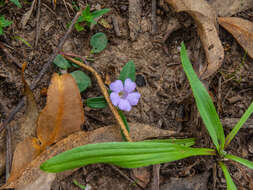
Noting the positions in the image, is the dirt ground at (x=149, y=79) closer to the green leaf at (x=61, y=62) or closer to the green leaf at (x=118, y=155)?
the green leaf at (x=61, y=62)

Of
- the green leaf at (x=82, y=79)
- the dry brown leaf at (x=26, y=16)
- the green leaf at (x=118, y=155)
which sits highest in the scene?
the dry brown leaf at (x=26, y=16)

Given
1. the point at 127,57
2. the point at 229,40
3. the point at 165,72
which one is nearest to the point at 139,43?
the point at 127,57

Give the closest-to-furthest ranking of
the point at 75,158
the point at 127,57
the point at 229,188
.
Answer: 1. the point at 75,158
2. the point at 229,188
3. the point at 127,57

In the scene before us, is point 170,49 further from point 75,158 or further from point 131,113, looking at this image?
point 75,158

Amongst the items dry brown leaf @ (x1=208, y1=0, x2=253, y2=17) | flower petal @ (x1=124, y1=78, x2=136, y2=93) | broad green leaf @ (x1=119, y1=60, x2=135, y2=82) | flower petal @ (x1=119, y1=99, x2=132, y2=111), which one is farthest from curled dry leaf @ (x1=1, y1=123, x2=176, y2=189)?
dry brown leaf @ (x1=208, y1=0, x2=253, y2=17)

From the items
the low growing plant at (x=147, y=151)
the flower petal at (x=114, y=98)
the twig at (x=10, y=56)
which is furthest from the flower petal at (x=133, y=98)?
the twig at (x=10, y=56)
